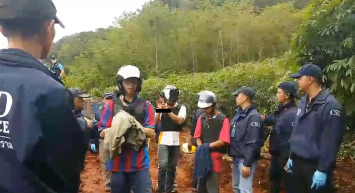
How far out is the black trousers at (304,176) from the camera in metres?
3.75

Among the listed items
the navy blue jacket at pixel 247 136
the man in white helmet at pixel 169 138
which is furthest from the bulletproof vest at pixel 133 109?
the man in white helmet at pixel 169 138

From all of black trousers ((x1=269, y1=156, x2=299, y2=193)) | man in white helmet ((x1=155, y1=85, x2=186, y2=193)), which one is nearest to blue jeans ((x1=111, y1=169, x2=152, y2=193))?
man in white helmet ((x1=155, y1=85, x2=186, y2=193))

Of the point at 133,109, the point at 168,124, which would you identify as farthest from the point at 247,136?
the point at 168,124

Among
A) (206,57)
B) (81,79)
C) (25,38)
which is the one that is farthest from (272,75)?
(81,79)

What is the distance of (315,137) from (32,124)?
3.01 meters

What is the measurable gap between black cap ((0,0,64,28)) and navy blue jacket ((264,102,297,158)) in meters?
4.08

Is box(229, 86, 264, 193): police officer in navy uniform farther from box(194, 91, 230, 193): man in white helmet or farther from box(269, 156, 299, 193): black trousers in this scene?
box(269, 156, 299, 193): black trousers

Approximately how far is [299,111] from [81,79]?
57.7 feet

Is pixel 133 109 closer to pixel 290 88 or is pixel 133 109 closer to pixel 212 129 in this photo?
pixel 212 129

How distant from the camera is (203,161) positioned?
478 cm

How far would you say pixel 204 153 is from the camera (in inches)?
189

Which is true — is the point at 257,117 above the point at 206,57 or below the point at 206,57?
below

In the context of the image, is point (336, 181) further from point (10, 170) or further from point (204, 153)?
point (10, 170)

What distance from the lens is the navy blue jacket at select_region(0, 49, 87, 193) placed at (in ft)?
4.65
